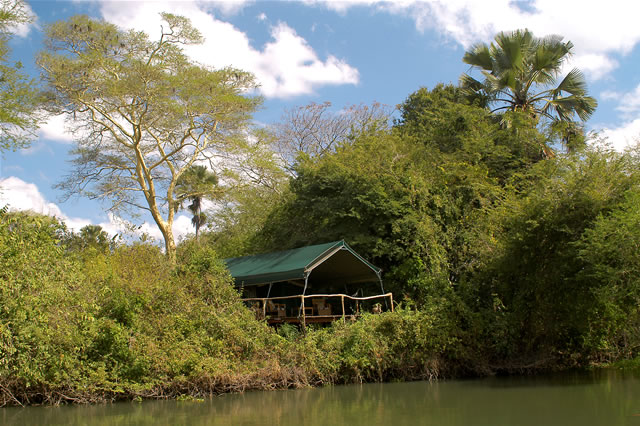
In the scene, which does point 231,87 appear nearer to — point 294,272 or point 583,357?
point 294,272

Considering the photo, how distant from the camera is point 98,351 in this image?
35.6ft

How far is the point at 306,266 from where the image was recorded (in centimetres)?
1418

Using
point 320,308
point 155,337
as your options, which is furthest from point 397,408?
point 320,308

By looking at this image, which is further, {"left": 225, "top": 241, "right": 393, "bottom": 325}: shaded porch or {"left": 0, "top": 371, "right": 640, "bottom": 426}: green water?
{"left": 225, "top": 241, "right": 393, "bottom": 325}: shaded porch


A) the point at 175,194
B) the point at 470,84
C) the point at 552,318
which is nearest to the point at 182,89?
the point at 175,194

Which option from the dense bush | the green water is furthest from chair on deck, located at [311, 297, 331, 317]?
the green water

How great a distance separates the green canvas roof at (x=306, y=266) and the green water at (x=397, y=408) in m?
3.53

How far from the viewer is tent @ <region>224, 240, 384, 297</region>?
48.2 feet

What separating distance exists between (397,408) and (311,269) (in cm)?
589

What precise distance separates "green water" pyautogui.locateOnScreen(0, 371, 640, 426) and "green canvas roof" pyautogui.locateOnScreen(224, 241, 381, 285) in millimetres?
3533

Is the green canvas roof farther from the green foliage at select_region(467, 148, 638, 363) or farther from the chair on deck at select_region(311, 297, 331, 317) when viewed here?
the green foliage at select_region(467, 148, 638, 363)

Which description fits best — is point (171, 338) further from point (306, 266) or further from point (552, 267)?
point (552, 267)

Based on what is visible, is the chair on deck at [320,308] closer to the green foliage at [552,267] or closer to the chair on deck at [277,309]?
the chair on deck at [277,309]

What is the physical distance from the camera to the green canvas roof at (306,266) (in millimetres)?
14602
